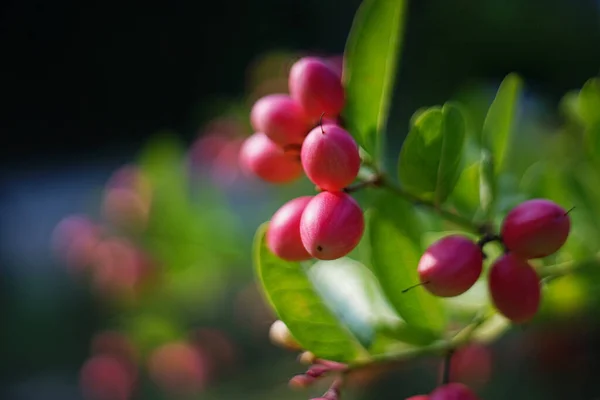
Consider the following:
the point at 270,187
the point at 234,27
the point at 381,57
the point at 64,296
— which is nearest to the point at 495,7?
the point at 270,187

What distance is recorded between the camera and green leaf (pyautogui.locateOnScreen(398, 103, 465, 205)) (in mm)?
361

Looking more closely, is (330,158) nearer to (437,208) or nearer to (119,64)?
(437,208)

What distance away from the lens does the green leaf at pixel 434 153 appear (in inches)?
14.2

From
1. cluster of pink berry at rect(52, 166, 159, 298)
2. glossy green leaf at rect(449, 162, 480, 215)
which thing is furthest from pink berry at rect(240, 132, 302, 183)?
cluster of pink berry at rect(52, 166, 159, 298)

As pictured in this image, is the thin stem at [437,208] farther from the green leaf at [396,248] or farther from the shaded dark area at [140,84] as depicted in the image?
the shaded dark area at [140,84]

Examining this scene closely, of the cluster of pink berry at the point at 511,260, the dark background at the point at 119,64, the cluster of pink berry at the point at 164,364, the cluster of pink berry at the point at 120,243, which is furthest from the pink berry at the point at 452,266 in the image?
the dark background at the point at 119,64

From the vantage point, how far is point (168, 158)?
88 cm

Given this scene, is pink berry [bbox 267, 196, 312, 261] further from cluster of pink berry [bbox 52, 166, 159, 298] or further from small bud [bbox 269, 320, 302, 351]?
cluster of pink berry [bbox 52, 166, 159, 298]

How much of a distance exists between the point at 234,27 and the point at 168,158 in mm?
2170

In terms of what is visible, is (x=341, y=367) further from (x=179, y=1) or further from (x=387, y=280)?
(x=179, y=1)

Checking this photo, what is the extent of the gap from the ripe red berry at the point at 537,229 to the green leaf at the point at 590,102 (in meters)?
0.16

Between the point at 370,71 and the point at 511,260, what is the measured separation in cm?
13

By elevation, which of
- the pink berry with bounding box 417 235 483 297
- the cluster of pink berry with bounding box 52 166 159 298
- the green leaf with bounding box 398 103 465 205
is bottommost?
the pink berry with bounding box 417 235 483 297

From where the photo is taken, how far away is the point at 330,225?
1.04 ft
